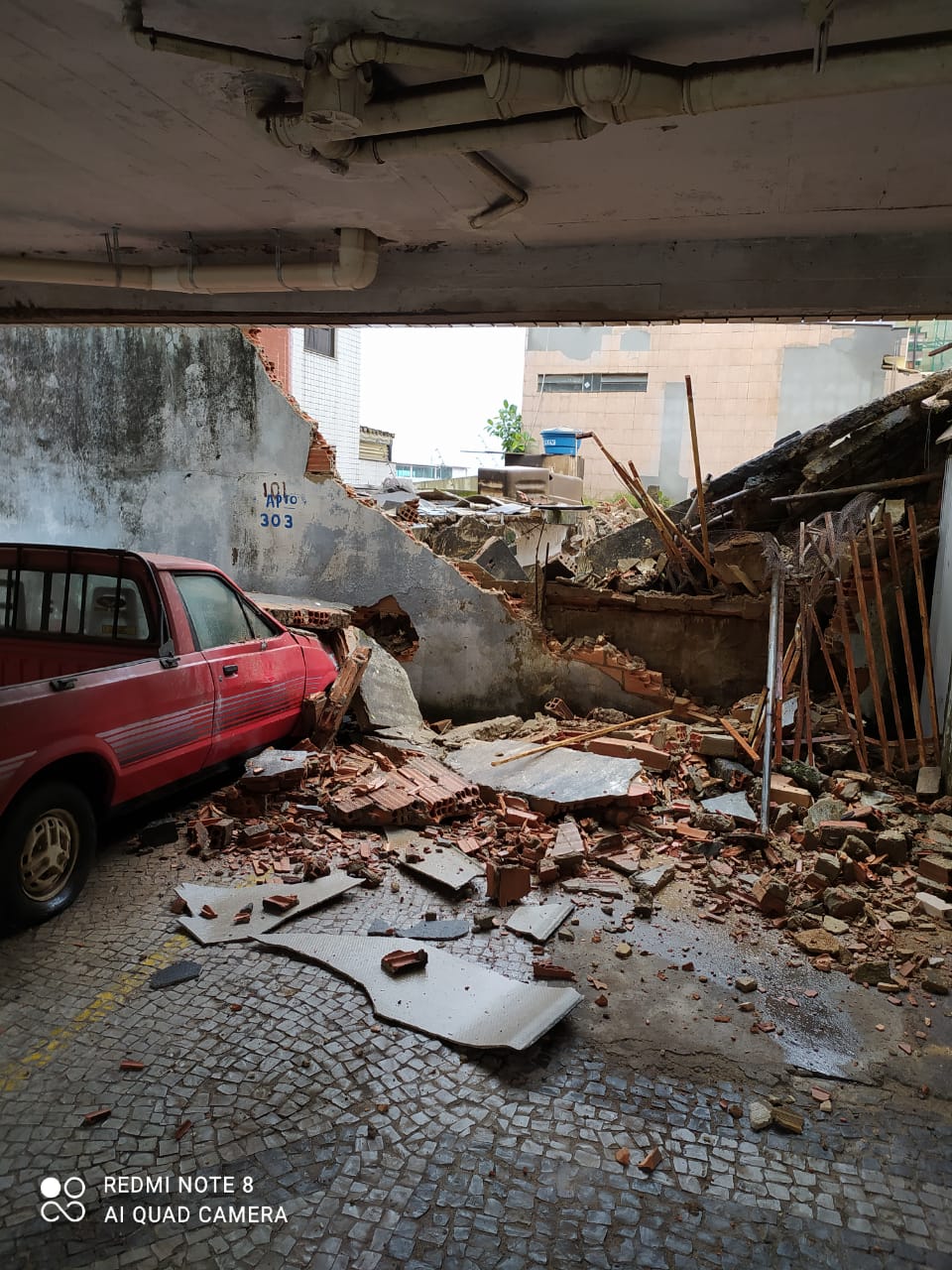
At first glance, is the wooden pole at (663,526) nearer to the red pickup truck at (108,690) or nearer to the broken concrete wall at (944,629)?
the broken concrete wall at (944,629)

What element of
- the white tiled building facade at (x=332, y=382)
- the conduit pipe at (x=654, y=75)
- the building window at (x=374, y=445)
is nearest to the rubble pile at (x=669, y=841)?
the conduit pipe at (x=654, y=75)

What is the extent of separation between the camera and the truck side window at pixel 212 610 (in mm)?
5711

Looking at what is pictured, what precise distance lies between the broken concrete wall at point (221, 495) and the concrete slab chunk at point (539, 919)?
4140 mm

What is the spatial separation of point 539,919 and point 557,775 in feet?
6.37

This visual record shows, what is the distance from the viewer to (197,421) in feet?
31.6

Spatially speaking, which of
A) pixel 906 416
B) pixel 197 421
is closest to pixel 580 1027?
pixel 906 416

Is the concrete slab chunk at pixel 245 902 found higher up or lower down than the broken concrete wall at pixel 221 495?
lower down

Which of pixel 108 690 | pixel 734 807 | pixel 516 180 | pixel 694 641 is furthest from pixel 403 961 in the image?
pixel 694 641

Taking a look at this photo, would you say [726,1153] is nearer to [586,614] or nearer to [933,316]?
[933,316]

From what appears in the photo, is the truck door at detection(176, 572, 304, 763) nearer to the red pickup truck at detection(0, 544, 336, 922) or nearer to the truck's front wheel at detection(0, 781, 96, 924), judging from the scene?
the red pickup truck at detection(0, 544, 336, 922)

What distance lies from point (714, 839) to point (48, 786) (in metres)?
4.25

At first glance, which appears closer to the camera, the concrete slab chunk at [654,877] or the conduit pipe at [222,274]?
the conduit pipe at [222,274]

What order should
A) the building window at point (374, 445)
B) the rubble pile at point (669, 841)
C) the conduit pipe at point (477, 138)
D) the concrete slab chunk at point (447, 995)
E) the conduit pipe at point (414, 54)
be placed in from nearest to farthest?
the conduit pipe at point (414, 54) < the conduit pipe at point (477, 138) < the concrete slab chunk at point (447, 995) < the rubble pile at point (669, 841) < the building window at point (374, 445)

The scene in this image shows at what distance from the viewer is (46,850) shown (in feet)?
14.0
